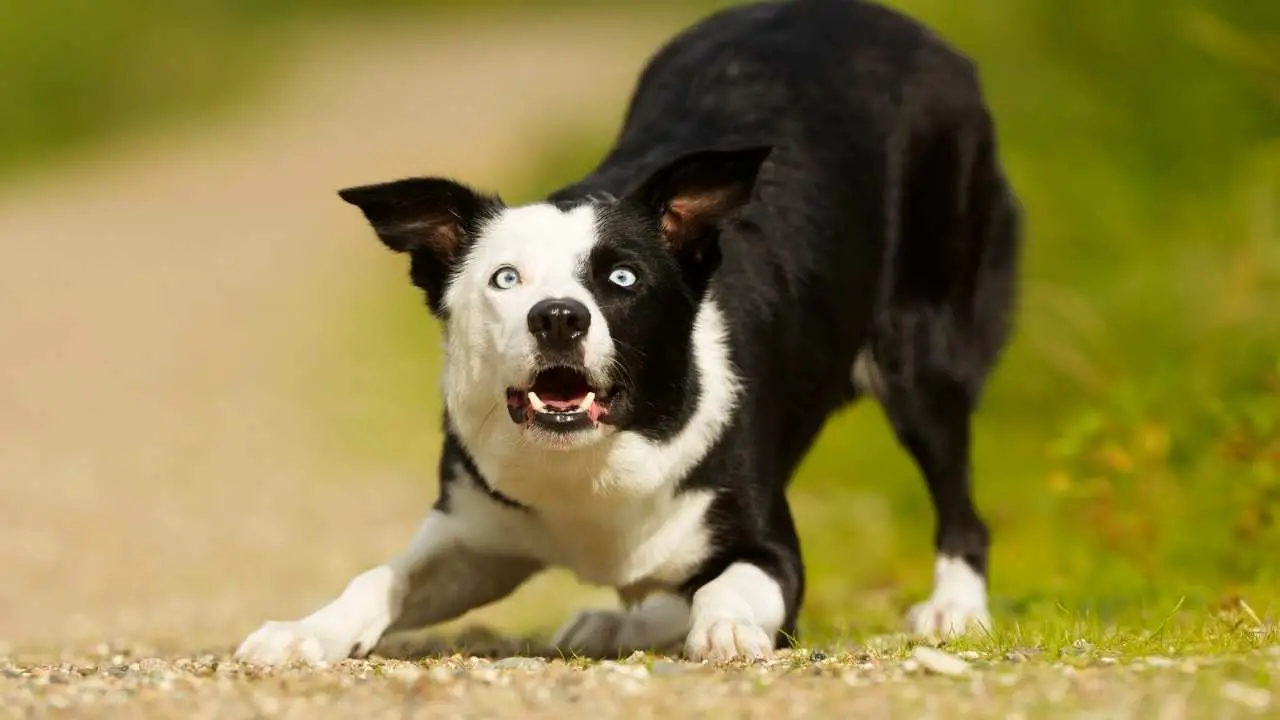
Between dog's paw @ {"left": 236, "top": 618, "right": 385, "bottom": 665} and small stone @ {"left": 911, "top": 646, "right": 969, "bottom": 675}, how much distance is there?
53.7 inches

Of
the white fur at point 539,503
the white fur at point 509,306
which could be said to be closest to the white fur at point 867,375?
the white fur at point 539,503

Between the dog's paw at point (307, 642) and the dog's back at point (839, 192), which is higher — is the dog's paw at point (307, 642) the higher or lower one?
the lower one

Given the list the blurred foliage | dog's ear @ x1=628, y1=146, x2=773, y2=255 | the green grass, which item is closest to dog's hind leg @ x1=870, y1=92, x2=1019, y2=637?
the green grass

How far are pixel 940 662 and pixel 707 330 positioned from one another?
1.37 m

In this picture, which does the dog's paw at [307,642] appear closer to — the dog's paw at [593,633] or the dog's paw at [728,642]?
the dog's paw at [593,633]

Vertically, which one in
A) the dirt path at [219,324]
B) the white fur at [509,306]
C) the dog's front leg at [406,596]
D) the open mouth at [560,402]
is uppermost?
the white fur at [509,306]

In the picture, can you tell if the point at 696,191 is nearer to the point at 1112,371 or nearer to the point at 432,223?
the point at 432,223

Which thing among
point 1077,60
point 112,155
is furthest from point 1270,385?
point 112,155

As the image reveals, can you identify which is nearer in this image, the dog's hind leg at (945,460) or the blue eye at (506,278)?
the blue eye at (506,278)

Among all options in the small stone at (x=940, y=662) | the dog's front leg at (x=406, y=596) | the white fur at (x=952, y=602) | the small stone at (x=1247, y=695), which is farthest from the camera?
the white fur at (x=952, y=602)

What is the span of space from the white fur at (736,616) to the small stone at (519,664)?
36cm

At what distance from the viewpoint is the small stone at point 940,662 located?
12.8ft

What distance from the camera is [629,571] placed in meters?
5.06

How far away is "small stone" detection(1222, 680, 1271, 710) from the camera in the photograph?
3.51m
